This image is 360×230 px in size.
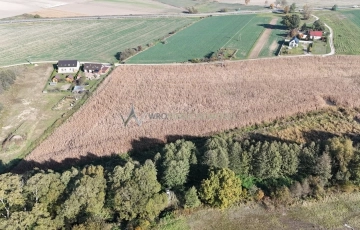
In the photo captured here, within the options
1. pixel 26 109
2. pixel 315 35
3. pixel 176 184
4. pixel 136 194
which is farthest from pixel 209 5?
pixel 136 194

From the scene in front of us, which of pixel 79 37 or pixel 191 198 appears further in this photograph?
pixel 79 37

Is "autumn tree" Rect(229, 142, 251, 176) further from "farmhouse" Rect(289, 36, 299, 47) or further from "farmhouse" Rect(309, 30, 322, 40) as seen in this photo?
"farmhouse" Rect(309, 30, 322, 40)

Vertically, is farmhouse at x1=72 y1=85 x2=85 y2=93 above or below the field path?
below

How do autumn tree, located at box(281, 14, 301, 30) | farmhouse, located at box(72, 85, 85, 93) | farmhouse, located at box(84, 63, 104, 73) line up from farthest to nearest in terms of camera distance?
autumn tree, located at box(281, 14, 301, 30), farmhouse, located at box(84, 63, 104, 73), farmhouse, located at box(72, 85, 85, 93)

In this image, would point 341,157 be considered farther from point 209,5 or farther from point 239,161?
point 209,5

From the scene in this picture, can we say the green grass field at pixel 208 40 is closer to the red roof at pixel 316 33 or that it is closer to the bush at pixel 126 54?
the bush at pixel 126 54

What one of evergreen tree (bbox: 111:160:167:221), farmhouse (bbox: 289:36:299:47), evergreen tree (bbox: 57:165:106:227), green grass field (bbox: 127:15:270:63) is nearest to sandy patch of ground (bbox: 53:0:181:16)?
green grass field (bbox: 127:15:270:63)
